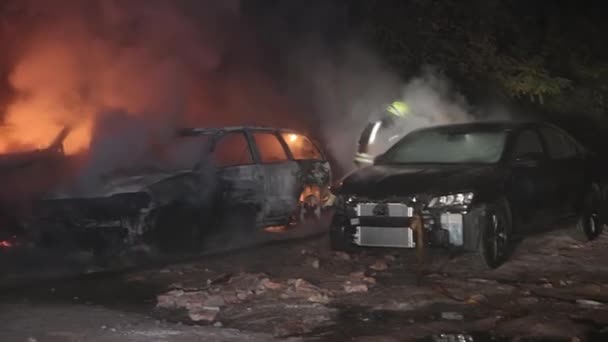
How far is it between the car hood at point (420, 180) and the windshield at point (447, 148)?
0.35 metres

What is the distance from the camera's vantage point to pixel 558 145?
377 inches

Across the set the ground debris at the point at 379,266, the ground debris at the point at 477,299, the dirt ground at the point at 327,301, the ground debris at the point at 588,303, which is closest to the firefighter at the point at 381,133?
the dirt ground at the point at 327,301

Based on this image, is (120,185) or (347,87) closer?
(120,185)

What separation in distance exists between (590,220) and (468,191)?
2768 mm

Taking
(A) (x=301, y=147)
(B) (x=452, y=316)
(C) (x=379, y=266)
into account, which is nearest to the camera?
(B) (x=452, y=316)

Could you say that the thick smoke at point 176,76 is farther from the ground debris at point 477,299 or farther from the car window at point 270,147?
the ground debris at point 477,299

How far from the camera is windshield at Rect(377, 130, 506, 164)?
8695 mm

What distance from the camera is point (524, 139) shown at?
897cm

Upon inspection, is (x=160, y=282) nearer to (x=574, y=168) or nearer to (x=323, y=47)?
(x=574, y=168)

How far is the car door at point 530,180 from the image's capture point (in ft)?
27.6

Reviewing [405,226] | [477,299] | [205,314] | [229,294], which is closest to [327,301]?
[229,294]

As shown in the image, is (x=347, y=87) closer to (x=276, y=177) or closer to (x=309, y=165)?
(x=309, y=165)

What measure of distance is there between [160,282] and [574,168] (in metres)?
4.98

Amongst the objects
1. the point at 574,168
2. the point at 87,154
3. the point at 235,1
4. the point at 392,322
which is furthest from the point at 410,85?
the point at 392,322
